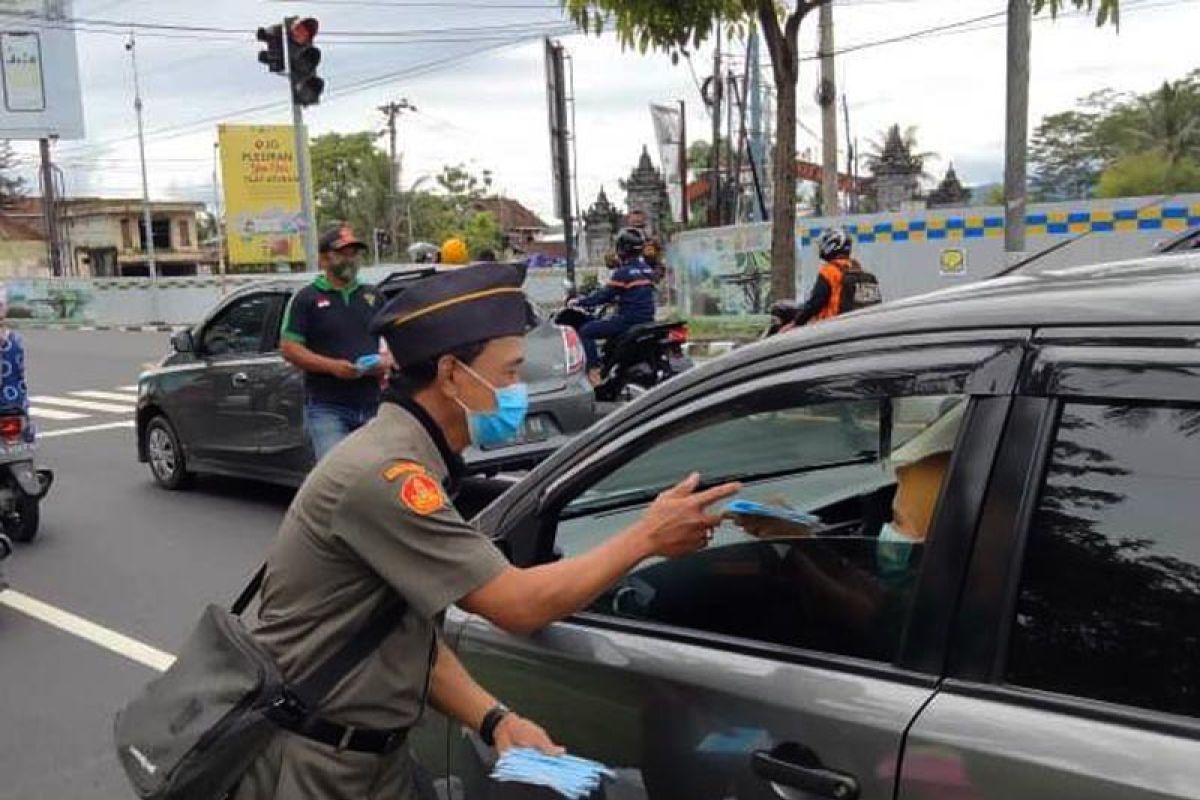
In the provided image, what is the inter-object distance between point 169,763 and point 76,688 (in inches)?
136

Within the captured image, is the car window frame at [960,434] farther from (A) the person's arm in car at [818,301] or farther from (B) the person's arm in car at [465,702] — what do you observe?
(A) the person's arm in car at [818,301]

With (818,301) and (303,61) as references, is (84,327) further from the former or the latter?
(818,301)

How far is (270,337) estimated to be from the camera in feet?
26.3

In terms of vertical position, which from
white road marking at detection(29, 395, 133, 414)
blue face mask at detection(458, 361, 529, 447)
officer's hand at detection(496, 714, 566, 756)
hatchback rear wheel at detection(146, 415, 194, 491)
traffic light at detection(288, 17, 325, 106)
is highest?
traffic light at detection(288, 17, 325, 106)

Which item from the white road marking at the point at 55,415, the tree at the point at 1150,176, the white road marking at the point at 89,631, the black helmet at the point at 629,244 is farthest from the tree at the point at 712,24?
the tree at the point at 1150,176

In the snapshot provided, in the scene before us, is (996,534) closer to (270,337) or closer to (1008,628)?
(1008,628)

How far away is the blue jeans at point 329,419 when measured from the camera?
21.4 feet

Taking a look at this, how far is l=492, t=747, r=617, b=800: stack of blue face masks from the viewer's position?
193 cm

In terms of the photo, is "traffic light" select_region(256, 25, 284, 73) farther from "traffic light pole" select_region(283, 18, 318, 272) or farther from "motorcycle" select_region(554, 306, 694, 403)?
"motorcycle" select_region(554, 306, 694, 403)

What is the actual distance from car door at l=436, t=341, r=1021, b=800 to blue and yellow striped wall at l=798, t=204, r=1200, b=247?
11.2 meters

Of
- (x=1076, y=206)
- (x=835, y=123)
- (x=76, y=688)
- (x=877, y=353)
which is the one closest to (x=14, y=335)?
(x=76, y=688)

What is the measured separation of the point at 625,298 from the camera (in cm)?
1030

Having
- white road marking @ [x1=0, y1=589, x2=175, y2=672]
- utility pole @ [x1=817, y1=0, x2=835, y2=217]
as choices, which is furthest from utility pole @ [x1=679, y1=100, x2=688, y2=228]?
white road marking @ [x1=0, y1=589, x2=175, y2=672]

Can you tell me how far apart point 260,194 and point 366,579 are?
119 feet
